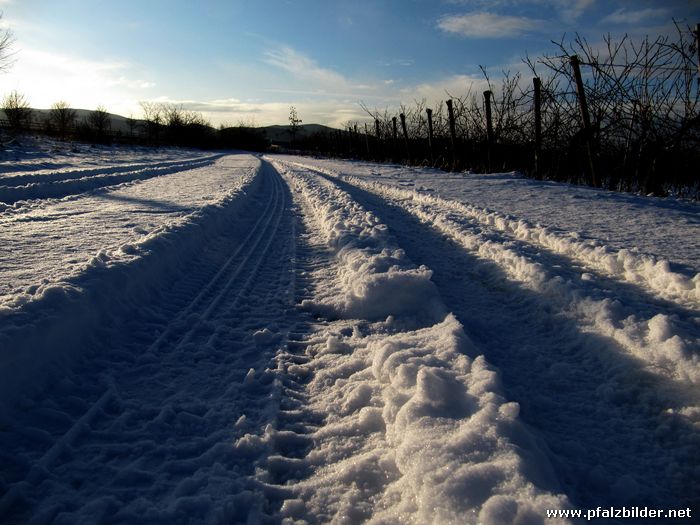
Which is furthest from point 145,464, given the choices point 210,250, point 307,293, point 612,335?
point 210,250

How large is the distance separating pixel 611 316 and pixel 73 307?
392cm

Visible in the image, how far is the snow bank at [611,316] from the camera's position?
2.43 m

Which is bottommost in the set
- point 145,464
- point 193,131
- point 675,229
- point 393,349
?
point 145,464

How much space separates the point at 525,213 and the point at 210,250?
5.20 m

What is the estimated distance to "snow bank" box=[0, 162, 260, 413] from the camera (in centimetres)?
237

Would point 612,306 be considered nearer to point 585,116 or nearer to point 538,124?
point 585,116

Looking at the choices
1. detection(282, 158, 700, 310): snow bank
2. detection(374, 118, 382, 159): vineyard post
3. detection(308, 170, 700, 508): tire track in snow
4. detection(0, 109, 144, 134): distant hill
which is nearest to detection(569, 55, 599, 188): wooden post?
detection(282, 158, 700, 310): snow bank

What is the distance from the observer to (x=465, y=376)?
89.5 inches

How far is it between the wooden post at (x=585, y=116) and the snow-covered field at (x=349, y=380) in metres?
6.43

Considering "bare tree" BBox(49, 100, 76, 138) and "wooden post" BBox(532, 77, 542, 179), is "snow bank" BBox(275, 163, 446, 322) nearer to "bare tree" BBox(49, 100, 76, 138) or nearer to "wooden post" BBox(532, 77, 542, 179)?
"wooden post" BBox(532, 77, 542, 179)

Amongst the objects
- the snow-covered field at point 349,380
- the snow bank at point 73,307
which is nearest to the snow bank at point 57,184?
the snow-covered field at point 349,380

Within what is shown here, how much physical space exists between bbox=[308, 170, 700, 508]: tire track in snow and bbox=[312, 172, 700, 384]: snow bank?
0.10 meters

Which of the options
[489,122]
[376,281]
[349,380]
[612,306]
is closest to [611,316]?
[612,306]

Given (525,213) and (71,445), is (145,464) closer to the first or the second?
(71,445)
